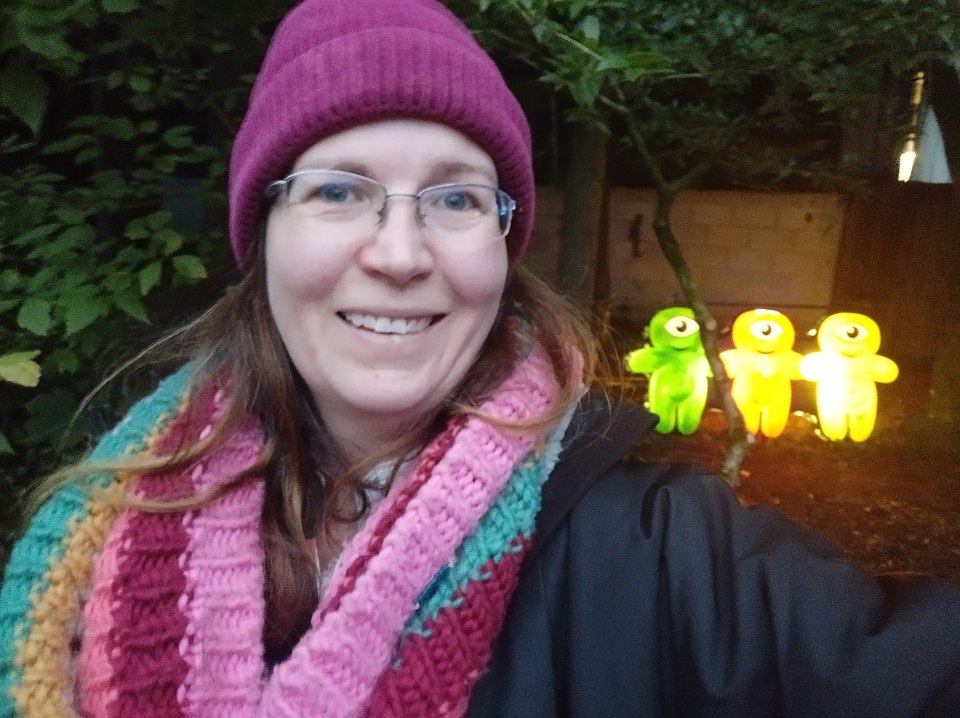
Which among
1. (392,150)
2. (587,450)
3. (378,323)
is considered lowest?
(587,450)

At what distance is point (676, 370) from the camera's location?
365cm

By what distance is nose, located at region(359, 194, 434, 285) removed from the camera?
1203 mm

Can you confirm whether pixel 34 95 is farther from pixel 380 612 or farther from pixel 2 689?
pixel 380 612

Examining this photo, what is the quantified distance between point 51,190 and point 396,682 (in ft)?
6.25

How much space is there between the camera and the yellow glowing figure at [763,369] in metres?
3.66

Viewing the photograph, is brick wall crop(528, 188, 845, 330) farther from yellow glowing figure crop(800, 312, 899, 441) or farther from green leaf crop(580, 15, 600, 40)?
green leaf crop(580, 15, 600, 40)

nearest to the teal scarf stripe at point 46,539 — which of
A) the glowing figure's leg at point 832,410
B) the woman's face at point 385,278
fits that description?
the woman's face at point 385,278

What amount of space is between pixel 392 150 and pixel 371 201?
85mm

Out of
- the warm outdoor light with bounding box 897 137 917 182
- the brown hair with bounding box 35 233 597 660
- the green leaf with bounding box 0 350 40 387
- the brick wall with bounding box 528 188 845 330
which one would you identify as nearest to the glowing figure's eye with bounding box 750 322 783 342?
the warm outdoor light with bounding box 897 137 917 182

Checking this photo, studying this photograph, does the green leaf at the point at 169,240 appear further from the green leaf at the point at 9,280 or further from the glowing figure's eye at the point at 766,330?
the glowing figure's eye at the point at 766,330

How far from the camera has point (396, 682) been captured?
3.84 feet

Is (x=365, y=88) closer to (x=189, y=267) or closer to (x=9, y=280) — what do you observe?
(x=189, y=267)

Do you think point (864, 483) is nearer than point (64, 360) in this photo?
No

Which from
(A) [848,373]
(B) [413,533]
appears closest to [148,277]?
(B) [413,533]
